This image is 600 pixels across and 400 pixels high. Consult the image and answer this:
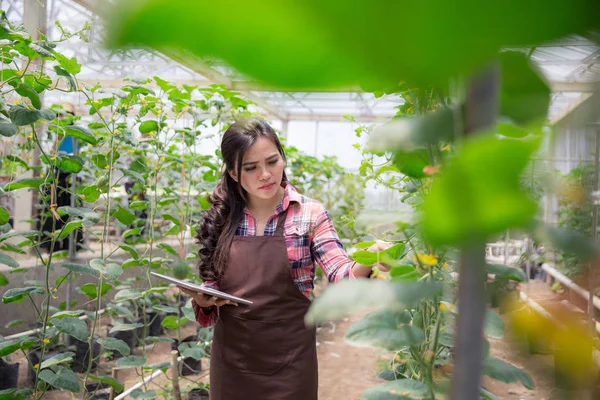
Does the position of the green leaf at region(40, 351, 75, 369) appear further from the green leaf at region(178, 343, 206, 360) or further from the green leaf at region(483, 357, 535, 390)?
the green leaf at region(483, 357, 535, 390)

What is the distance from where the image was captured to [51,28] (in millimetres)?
3904

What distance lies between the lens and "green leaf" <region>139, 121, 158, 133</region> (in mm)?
2307

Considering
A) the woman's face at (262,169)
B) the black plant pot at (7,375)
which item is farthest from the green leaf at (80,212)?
the black plant pot at (7,375)

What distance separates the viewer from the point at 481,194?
0.62 feet

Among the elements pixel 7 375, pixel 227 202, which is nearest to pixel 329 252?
pixel 227 202

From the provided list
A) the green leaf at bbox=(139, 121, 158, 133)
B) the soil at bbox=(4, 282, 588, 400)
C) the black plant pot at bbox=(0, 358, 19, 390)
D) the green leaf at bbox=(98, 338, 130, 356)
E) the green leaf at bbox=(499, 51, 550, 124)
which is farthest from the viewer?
the soil at bbox=(4, 282, 588, 400)

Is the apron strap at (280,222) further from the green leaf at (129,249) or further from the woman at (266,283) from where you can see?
the green leaf at (129,249)

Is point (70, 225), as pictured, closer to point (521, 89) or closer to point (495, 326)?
point (495, 326)

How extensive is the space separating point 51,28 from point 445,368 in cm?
409

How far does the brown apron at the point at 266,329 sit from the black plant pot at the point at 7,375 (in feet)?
4.74

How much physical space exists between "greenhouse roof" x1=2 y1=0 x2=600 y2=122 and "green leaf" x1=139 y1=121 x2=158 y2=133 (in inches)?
8.3

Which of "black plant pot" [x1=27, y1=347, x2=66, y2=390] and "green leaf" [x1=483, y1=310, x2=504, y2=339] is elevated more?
"green leaf" [x1=483, y1=310, x2=504, y2=339]

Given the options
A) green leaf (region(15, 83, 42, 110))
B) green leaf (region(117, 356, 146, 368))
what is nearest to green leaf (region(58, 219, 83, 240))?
green leaf (region(15, 83, 42, 110))

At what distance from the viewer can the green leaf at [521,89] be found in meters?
0.28
